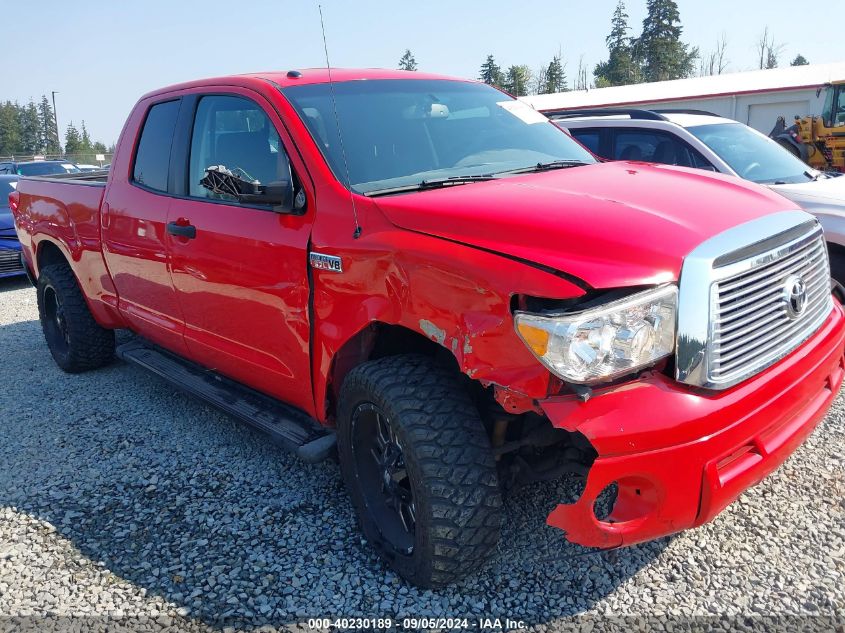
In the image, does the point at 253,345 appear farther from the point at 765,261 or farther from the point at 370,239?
the point at 765,261

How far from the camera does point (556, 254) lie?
7.45 feet

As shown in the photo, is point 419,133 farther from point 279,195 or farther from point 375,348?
point 375,348

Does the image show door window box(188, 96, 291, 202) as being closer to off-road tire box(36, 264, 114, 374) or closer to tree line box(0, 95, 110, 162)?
off-road tire box(36, 264, 114, 374)

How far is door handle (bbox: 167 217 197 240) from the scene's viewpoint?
360 centimetres

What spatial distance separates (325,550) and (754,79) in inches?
1379

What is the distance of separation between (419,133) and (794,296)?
1.78m

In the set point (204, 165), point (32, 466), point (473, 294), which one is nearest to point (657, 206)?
point (473, 294)

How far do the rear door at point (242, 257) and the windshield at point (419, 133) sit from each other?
232mm

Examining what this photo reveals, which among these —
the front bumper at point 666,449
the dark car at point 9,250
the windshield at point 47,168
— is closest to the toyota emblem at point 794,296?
the front bumper at point 666,449

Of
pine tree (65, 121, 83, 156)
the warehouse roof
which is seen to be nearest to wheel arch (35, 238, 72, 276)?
the warehouse roof

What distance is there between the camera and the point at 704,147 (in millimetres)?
6270

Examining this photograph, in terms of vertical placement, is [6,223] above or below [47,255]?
below

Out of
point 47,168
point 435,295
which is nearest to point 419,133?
point 435,295

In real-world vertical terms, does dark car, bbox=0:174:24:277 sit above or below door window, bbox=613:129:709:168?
below
